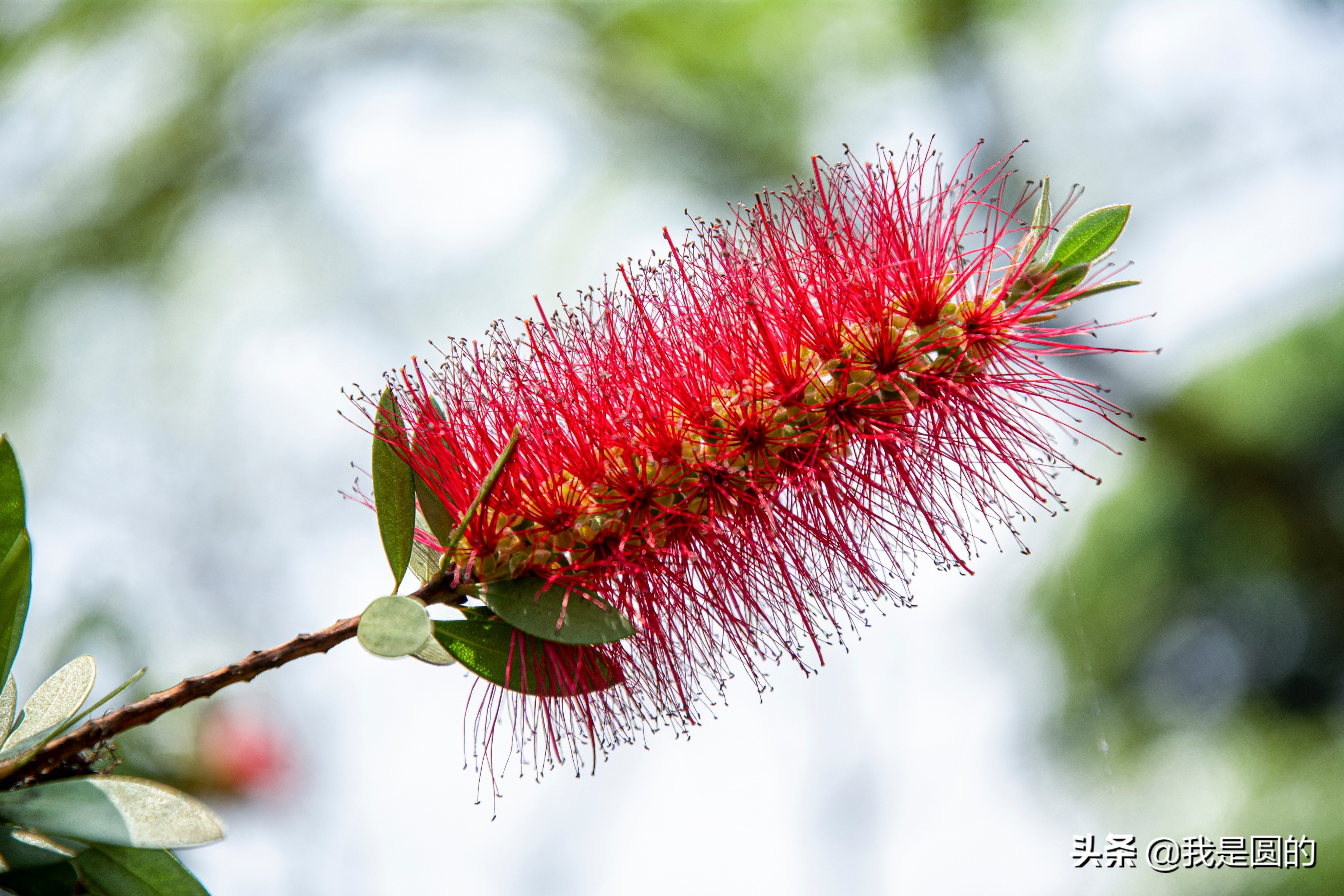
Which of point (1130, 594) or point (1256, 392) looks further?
point (1130, 594)

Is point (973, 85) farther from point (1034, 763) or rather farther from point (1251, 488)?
point (1034, 763)

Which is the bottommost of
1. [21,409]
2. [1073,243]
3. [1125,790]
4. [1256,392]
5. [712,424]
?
[712,424]

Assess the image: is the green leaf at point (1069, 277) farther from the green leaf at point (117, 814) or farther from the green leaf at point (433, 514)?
the green leaf at point (117, 814)

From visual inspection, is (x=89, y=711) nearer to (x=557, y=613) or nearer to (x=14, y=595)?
(x=14, y=595)

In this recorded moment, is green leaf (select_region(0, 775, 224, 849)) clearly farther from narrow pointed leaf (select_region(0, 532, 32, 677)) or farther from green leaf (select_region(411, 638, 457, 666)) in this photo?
green leaf (select_region(411, 638, 457, 666))

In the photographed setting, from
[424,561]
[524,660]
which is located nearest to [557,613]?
[524,660]

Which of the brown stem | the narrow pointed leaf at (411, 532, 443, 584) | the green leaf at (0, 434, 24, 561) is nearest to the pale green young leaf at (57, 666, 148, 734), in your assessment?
the brown stem

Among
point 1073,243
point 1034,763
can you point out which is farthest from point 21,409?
point 1034,763

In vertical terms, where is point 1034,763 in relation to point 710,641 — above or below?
above
